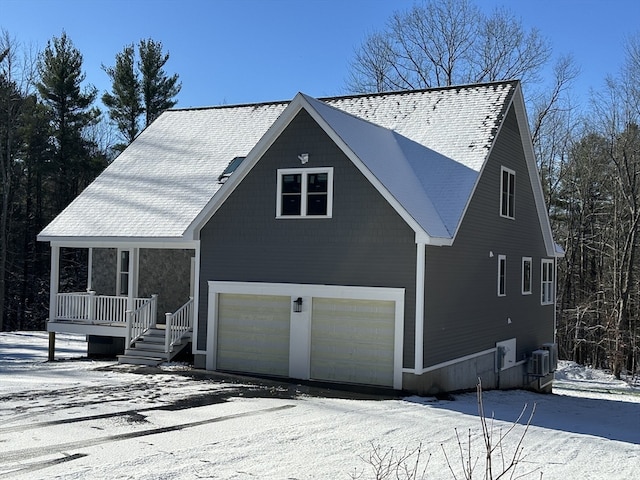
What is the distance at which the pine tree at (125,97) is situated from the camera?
41.3m

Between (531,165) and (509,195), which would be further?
(531,165)

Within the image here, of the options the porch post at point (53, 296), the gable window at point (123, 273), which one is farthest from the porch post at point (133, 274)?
the porch post at point (53, 296)

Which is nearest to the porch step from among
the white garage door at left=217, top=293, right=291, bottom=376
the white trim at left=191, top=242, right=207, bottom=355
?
the white trim at left=191, top=242, right=207, bottom=355

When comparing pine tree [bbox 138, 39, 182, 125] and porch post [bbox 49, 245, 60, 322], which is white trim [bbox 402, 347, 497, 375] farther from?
pine tree [bbox 138, 39, 182, 125]

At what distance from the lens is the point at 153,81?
41812 mm

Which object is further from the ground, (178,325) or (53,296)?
(53,296)

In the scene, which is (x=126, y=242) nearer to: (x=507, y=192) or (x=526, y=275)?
(x=507, y=192)

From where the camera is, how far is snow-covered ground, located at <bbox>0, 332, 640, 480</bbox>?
8.24m

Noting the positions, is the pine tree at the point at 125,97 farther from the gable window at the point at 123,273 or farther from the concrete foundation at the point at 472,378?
the concrete foundation at the point at 472,378

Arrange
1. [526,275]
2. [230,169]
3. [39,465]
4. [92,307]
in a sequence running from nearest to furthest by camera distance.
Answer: [39,465] → [92,307] → [230,169] → [526,275]

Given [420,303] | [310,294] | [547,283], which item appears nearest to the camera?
[420,303]

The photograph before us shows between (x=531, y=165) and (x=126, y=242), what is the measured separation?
12467 mm

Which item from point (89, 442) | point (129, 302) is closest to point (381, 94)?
point (129, 302)

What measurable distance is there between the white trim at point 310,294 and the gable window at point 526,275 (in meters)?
8.37
